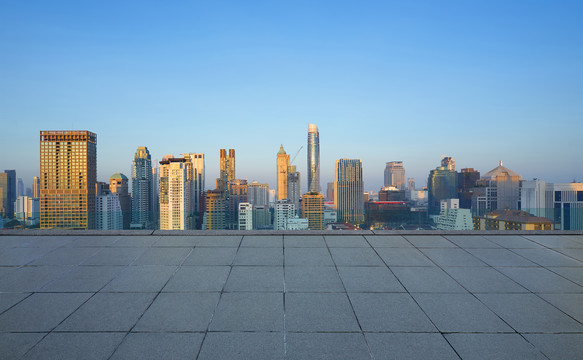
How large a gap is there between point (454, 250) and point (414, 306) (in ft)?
11.8

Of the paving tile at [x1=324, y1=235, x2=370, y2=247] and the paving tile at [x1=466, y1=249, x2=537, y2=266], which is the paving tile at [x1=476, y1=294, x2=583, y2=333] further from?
the paving tile at [x1=324, y1=235, x2=370, y2=247]

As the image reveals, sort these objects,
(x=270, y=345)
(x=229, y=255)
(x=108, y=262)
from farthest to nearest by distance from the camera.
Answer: (x=229, y=255), (x=108, y=262), (x=270, y=345)

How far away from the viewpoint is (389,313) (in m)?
4.54

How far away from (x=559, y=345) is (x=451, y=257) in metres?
3.35

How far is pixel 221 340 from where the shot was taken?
3836 millimetres

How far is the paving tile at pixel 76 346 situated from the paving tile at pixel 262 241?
13.7 feet

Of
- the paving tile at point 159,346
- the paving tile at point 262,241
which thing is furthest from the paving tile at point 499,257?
the paving tile at point 159,346

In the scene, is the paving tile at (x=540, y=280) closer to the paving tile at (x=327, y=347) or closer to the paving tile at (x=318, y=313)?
the paving tile at (x=318, y=313)

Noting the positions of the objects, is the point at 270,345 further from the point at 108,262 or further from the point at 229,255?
the point at 108,262

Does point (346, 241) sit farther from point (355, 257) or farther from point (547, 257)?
point (547, 257)

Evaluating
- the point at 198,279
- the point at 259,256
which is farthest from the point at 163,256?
the point at 259,256

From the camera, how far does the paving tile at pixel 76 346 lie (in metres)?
3.52

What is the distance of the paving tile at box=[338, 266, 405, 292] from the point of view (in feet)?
17.6

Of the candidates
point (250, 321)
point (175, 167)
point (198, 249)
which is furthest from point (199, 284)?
point (175, 167)
